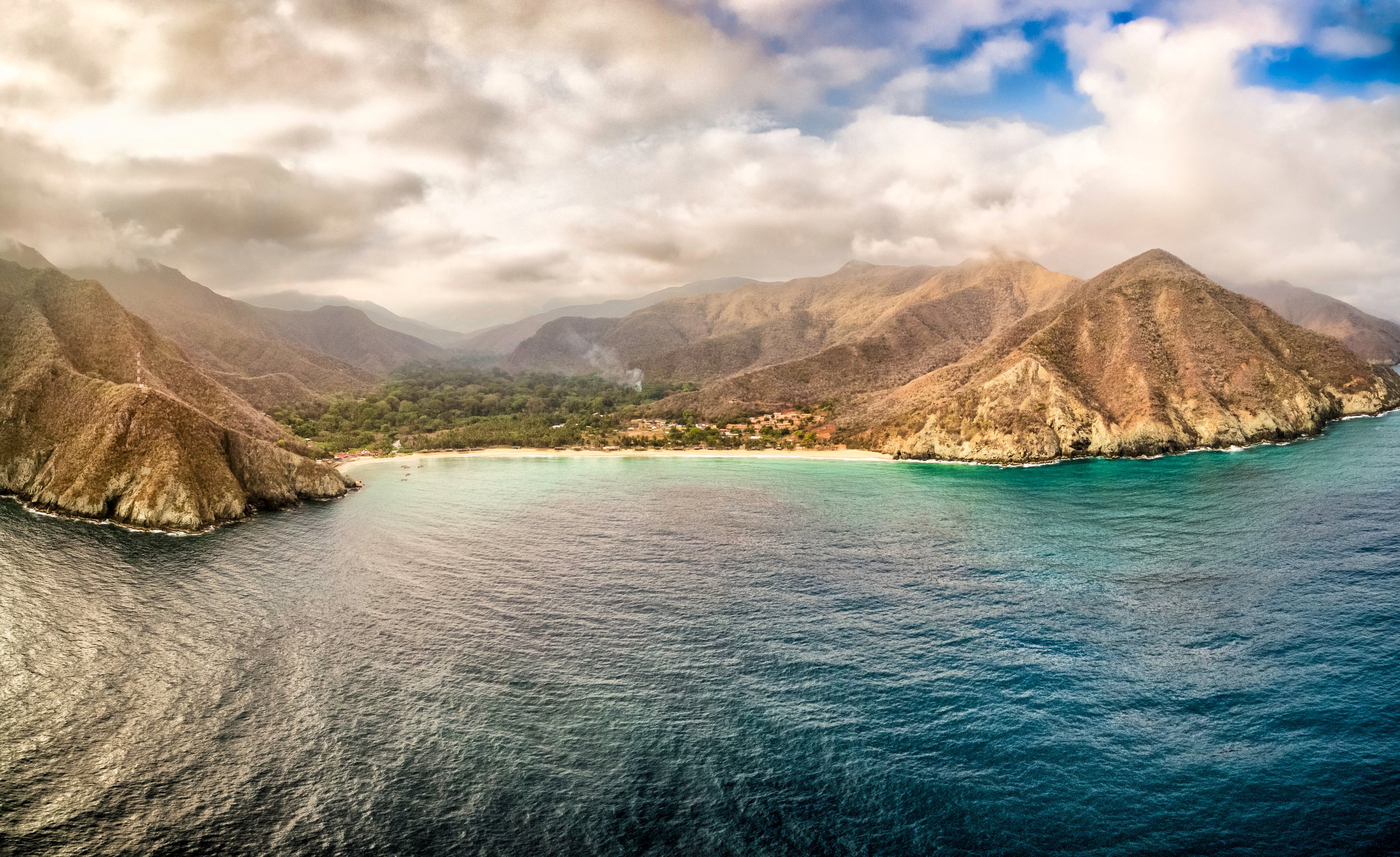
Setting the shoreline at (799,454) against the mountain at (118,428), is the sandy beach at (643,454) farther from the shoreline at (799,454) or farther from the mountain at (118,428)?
the mountain at (118,428)

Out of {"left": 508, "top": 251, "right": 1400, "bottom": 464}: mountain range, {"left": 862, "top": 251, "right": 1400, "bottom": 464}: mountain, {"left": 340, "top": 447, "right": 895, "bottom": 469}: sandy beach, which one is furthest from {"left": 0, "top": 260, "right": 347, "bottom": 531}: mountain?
{"left": 508, "top": 251, "right": 1400, "bottom": 464}: mountain range

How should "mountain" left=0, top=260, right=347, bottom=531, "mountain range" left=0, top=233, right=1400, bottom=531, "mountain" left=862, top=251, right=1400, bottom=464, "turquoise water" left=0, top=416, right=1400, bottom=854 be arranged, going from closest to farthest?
"turquoise water" left=0, top=416, right=1400, bottom=854, "mountain" left=0, top=260, right=347, bottom=531, "mountain range" left=0, top=233, right=1400, bottom=531, "mountain" left=862, top=251, right=1400, bottom=464

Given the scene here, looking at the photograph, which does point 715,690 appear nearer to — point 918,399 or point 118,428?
point 118,428

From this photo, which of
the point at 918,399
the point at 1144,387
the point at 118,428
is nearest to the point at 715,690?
the point at 118,428

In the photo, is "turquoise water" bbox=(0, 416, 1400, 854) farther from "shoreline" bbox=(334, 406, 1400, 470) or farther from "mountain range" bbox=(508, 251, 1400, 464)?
"mountain range" bbox=(508, 251, 1400, 464)

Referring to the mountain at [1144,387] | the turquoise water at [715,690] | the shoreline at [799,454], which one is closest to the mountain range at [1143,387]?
the mountain at [1144,387]

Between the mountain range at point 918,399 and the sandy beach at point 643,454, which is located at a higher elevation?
the mountain range at point 918,399

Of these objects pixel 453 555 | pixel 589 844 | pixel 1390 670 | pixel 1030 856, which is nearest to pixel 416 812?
pixel 589 844

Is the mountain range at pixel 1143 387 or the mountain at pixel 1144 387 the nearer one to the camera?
the mountain at pixel 1144 387
